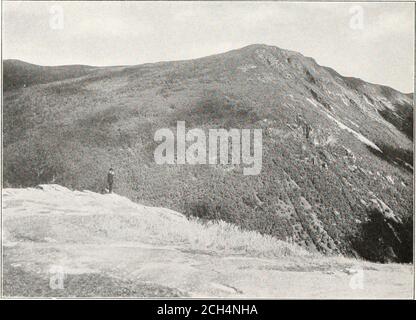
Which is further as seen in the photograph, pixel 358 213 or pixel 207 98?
pixel 207 98

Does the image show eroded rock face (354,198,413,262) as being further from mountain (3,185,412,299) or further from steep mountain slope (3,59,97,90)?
steep mountain slope (3,59,97,90)

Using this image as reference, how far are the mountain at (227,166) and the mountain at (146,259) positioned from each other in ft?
2.89

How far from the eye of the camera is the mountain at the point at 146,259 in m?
17.7

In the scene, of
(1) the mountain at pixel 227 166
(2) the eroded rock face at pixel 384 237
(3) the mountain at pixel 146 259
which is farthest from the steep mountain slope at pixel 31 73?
(2) the eroded rock face at pixel 384 237

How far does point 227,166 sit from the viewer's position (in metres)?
22.4

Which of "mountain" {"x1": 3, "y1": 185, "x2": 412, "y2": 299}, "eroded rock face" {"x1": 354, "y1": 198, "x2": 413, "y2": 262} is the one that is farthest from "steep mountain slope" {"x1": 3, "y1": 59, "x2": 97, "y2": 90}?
"eroded rock face" {"x1": 354, "y1": 198, "x2": 413, "y2": 262}

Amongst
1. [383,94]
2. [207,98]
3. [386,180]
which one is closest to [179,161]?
[207,98]

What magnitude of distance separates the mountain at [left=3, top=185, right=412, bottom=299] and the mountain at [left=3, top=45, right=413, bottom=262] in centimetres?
88

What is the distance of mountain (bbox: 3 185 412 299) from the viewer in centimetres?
1773

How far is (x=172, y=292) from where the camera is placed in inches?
680

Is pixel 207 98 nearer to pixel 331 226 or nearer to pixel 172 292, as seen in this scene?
pixel 331 226

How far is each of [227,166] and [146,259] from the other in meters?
6.29

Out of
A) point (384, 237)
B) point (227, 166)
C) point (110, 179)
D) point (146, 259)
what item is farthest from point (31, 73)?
point (384, 237)

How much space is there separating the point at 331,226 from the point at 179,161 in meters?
7.71
